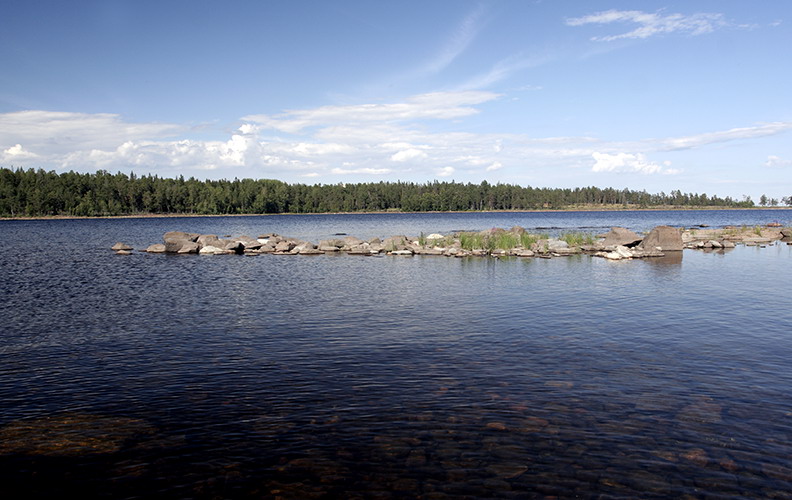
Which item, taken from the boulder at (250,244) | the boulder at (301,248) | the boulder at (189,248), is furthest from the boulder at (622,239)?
the boulder at (189,248)

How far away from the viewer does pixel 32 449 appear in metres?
10.9

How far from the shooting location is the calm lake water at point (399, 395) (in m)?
9.76

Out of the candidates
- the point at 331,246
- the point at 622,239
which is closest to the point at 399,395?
the point at 331,246

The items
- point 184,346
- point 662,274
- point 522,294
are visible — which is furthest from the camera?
point 662,274

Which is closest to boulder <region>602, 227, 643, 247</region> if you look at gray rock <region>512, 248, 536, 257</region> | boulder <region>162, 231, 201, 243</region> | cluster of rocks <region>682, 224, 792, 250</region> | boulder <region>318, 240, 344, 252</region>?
Answer: cluster of rocks <region>682, 224, 792, 250</region>

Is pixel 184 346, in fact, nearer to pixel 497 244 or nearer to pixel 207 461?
pixel 207 461

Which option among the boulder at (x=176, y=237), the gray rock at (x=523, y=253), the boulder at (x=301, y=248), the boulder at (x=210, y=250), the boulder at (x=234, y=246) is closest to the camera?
the gray rock at (x=523, y=253)

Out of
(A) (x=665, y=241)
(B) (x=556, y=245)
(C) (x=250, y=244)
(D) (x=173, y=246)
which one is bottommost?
(D) (x=173, y=246)

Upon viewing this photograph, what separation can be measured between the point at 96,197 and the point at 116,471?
217079 mm

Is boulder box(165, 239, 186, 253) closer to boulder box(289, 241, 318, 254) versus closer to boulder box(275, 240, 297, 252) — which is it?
boulder box(275, 240, 297, 252)

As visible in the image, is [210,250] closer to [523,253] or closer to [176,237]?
[176,237]

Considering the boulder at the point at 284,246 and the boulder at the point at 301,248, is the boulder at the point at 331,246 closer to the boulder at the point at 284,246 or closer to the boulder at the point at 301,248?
the boulder at the point at 301,248

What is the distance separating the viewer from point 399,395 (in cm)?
1380

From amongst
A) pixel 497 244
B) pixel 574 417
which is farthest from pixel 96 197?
pixel 574 417
